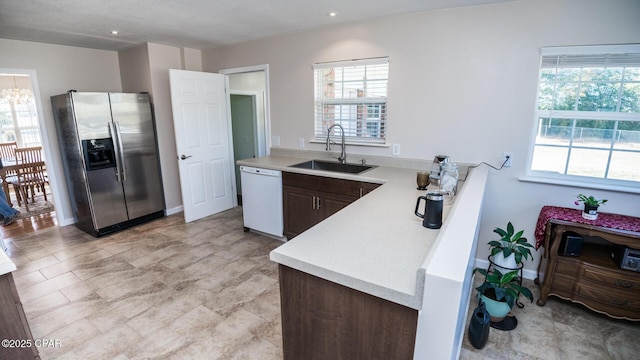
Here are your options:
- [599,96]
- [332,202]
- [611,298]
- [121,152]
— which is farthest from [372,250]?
[121,152]

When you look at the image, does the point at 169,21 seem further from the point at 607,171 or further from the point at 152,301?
the point at 607,171

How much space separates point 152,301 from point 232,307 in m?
0.68

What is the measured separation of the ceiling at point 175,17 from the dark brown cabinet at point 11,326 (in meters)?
2.23

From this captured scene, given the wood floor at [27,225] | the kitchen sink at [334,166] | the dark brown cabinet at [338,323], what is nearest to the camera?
the dark brown cabinet at [338,323]

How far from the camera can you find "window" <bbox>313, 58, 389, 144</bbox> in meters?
3.20

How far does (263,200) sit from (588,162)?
308cm

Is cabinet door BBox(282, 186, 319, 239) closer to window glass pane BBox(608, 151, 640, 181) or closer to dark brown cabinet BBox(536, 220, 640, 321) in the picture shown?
dark brown cabinet BBox(536, 220, 640, 321)

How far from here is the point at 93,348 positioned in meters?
1.97

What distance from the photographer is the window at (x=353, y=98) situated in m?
3.20

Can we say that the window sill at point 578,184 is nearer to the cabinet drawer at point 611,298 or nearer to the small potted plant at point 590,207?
the small potted plant at point 590,207

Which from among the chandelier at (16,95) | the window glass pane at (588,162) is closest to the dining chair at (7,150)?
the chandelier at (16,95)

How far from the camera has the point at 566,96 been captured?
96.8 inches

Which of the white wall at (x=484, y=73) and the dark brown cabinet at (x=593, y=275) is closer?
the dark brown cabinet at (x=593, y=275)

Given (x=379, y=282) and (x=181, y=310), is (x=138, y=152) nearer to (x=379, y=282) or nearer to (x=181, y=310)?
(x=181, y=310)
